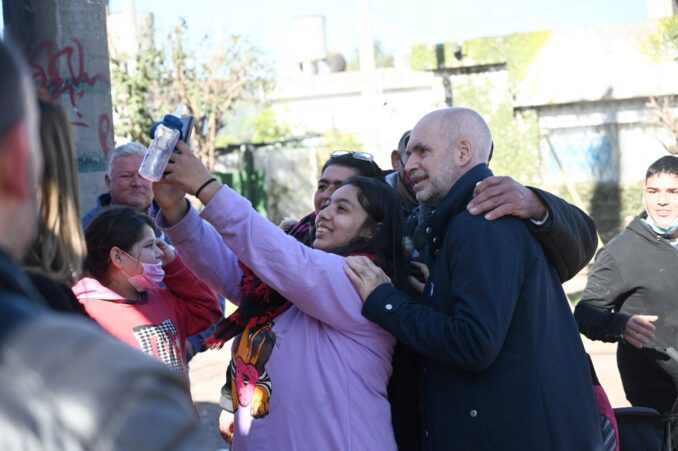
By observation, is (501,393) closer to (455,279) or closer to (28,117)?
(455,279)

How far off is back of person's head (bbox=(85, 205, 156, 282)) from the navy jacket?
3.82ft

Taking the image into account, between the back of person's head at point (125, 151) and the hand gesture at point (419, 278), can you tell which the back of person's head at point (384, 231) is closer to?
the hand gesture at point (419, 278)

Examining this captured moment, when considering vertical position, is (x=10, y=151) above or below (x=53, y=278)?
above

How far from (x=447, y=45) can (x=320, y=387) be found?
Answer: 1412 centimetres

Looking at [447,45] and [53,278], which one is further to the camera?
[447,45]

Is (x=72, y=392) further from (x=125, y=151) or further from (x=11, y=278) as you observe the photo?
(x=125, y=151)

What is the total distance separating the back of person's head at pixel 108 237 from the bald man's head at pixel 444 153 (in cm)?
117

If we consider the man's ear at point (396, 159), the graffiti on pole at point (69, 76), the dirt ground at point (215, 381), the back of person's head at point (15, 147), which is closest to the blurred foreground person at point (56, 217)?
the back of person's head at point (15, 147)

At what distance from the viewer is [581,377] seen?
3227 millimetres

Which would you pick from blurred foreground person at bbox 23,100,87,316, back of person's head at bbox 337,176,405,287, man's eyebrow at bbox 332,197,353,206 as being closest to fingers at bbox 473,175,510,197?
back of person's head at bbox 337,176,405,287

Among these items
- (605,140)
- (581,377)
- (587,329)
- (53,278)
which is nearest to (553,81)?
(605,140)

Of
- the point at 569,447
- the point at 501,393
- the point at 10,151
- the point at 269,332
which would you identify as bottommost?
the point at 569,447

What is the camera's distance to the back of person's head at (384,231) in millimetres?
3420

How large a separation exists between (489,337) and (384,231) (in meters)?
0.63
